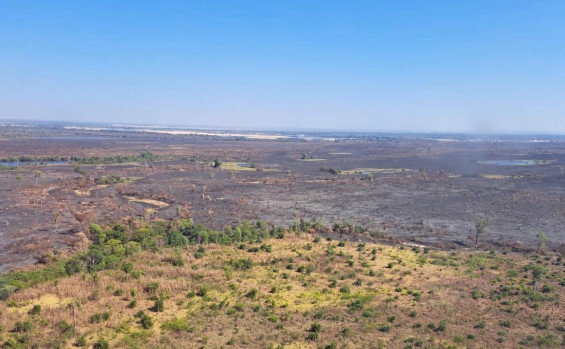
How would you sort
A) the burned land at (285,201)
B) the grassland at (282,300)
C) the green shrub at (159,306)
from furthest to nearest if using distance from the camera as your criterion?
the burned land at (285,201)
the green shrub at (159,306)
the grassland at (282,300)

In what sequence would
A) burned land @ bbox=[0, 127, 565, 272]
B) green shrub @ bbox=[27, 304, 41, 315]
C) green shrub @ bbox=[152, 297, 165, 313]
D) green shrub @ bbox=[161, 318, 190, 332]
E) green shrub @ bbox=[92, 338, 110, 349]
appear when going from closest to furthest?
green shrub @ bbox=[92, 338, 110, 349]
green shrub @ bbox=[161, 318, 190, 332]
green shrub @ bbox=[27, 304, 41, 315]
green shrub @ bbox=[152, 297, 165, 313]
burned land @ bbox=[0, 127, 565, 272]

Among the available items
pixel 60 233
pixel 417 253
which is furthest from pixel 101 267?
pixel 417 253

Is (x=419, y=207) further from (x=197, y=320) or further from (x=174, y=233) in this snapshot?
(x=197, y=320)

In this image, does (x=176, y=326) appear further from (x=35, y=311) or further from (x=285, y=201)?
(x=285, y=201)

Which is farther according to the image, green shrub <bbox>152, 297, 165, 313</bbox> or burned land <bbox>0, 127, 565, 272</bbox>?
burned land <bbox>0, 127, 565, 272</bbox>

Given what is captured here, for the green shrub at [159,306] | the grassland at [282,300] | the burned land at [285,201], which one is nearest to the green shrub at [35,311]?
the grassland at [282,300]

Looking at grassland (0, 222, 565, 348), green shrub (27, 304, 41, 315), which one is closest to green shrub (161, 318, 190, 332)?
grassland (0, 222, 565, 348)

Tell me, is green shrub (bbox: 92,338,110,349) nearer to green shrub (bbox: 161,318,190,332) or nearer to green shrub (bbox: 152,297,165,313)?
green shrub (bbox: 161,318,190,332)

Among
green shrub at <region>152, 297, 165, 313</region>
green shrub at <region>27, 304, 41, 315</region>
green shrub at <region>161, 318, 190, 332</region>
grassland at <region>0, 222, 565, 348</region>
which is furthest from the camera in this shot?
green shrub at <region>152, 297, 165, 313</region>

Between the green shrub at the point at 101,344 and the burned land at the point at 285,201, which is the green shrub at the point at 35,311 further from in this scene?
the burned land at the point at 285,201
